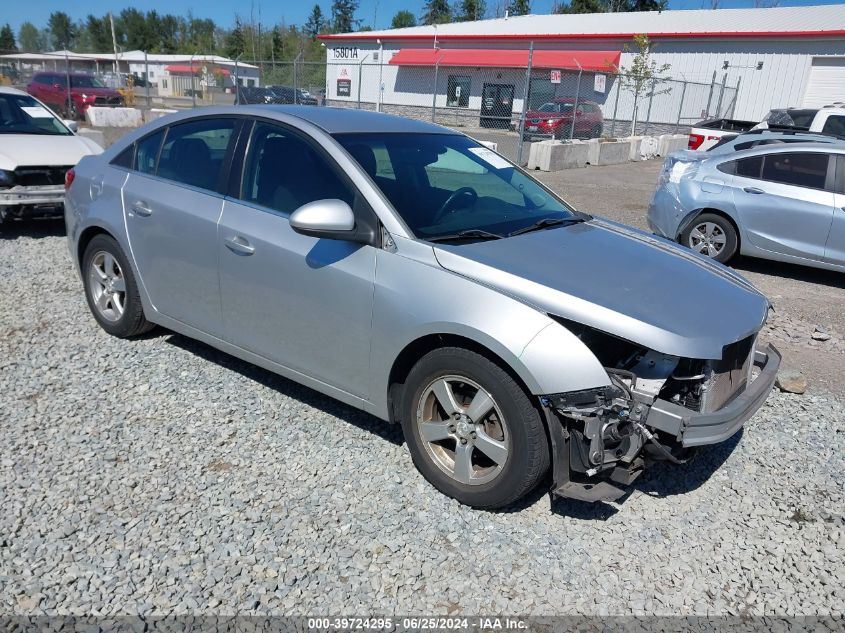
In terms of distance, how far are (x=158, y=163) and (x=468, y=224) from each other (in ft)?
7.28

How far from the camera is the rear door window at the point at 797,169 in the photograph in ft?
24.4

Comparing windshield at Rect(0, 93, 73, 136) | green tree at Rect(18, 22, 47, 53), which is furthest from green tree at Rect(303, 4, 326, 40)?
windshield at Rect(0, 93, 73, 136)

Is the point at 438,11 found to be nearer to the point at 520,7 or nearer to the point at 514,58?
the point at 520,7

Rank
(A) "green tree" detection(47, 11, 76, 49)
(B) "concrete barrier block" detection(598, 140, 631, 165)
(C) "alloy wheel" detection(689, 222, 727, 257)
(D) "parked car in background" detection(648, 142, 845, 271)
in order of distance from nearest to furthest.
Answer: (D) "parked car in background" detection(648, 142, 845, 271) < (C) "alloy wheel" detection(689, 222, 727, 257) < (B) "concrete barrier block" detection(598, 140, 631, 165) < (A) "green tree" detection(47, 11, 76, 49)

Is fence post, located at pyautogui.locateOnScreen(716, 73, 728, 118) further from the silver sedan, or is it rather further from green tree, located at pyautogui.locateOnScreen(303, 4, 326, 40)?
green tree, located at pyautogui.locateOnScreen(303, 4, 326, 40)

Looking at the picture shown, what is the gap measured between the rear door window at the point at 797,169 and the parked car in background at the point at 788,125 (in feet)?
18.9

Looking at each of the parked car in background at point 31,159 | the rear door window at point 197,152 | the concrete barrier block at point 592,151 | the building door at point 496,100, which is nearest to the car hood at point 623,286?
the rear door window at point 197,152

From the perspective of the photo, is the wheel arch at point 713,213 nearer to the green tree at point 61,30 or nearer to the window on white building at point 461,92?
the window on white building at point 461,92

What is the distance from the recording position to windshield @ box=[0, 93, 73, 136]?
28.1 ft

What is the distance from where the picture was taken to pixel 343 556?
2.92 m

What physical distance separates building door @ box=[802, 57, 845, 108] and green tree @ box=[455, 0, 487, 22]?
60573 millimetres

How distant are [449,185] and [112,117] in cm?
2105

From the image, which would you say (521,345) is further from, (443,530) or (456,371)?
(443,530)

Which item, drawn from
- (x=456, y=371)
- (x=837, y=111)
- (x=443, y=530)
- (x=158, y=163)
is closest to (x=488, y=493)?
(x=443, y=530)
